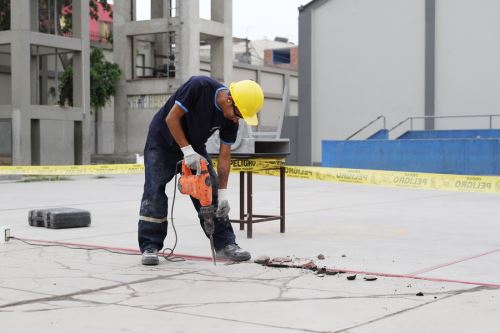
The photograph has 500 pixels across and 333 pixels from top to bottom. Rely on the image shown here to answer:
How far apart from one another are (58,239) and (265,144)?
2684 mm

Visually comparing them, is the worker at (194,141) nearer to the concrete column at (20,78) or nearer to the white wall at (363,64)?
the concrete column at (20,78)

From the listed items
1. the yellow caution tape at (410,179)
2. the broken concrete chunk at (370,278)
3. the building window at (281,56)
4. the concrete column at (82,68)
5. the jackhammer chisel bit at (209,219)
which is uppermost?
the building window at (281,56)

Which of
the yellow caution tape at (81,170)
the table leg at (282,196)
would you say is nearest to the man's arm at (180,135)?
the table leg at (282,196)

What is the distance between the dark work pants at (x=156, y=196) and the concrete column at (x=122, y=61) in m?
31.9

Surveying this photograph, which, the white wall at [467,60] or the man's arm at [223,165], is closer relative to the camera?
the man's arm at [223,165]

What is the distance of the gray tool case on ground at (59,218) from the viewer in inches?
397

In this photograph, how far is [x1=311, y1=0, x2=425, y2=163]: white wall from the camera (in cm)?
3017

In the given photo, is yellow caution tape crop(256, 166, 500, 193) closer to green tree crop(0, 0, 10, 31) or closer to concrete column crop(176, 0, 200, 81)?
green tree crop(0, 0, 10, 31)

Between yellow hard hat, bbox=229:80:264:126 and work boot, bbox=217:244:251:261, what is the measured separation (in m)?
1.23

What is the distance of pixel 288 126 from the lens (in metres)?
Answer: 34.0

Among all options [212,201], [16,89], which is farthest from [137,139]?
[212,201]

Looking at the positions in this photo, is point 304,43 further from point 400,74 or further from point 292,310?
point 292,310

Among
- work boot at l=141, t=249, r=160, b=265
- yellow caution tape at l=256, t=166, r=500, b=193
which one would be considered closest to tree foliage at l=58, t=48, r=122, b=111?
yellow caution tape at l=256, t=166, r=500, b=193

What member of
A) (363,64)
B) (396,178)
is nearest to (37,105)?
(363,64)
